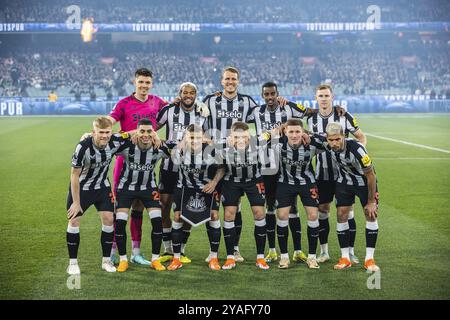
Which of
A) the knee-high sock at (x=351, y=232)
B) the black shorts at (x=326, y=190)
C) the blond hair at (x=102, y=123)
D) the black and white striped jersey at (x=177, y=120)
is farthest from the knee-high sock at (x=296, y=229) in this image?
the blond hair at (x=102, y=123)

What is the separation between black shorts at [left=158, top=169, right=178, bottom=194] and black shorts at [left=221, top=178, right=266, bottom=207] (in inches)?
26.2

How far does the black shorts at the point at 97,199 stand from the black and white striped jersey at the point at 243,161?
1.32 metres

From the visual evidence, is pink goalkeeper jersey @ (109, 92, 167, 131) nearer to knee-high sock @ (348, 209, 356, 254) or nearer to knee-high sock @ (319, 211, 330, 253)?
knee-high sock @ (319, 211, 330, 253)

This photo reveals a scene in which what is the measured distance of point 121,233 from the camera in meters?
7.22

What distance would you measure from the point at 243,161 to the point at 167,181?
39.1 inches

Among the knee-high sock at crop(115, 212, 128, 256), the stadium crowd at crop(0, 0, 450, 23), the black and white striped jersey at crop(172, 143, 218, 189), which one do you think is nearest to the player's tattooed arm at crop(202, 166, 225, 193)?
the black and white striped jersey at crop(172, 143, 218, 189)

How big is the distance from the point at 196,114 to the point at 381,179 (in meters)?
7.32

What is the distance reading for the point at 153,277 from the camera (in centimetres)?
682

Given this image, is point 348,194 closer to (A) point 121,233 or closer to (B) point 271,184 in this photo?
(B) point 271,184

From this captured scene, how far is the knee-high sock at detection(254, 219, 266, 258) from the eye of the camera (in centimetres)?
729

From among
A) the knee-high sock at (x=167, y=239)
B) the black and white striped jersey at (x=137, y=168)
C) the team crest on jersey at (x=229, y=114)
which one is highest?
the team crest on jersey at (x=229, y=114)

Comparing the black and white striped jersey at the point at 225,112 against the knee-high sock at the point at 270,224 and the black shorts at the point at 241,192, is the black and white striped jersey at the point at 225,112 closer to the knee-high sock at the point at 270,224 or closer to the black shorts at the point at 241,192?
the black shorts at the point at 241,192

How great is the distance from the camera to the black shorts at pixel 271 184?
25.4ft

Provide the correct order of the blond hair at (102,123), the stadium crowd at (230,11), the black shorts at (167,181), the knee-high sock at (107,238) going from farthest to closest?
the stadium crowd at (230,11) < the black shorts at (167,181) < the knee-high sock at (107,238) < the blond hair at (102,123)
